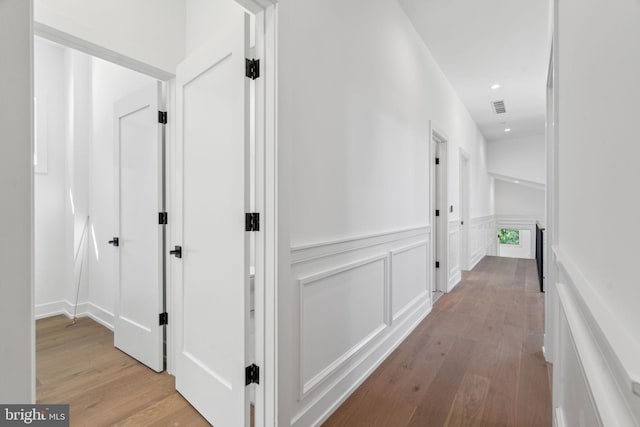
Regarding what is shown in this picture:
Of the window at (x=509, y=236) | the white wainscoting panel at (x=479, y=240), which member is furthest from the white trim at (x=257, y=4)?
the window at (x=509, y=236)

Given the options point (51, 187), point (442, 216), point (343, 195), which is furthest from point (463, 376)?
point (51, 187)

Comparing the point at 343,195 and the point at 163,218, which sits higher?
the point at 343,195

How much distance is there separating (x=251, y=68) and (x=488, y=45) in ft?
10.7

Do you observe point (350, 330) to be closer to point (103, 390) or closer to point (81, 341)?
point (103, 390)

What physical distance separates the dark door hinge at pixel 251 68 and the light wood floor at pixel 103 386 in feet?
6.26

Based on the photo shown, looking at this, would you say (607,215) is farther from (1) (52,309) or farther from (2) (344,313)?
(1) (52,309)

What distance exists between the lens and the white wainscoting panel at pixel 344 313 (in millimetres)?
1607

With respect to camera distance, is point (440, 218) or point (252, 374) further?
point (440, 218)

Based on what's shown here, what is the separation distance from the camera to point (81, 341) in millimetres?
2820

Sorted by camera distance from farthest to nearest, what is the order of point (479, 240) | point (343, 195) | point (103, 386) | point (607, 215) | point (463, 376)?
point (479, 240) → point (463, 376) → point (103, 386) → point (343, 195) → point (607, 215)

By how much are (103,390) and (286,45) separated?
2.43 meters

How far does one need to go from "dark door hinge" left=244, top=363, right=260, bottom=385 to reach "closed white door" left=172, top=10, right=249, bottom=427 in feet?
0.07

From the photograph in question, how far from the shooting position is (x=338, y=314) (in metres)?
1.90

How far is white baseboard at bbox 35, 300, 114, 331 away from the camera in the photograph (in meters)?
3.27
